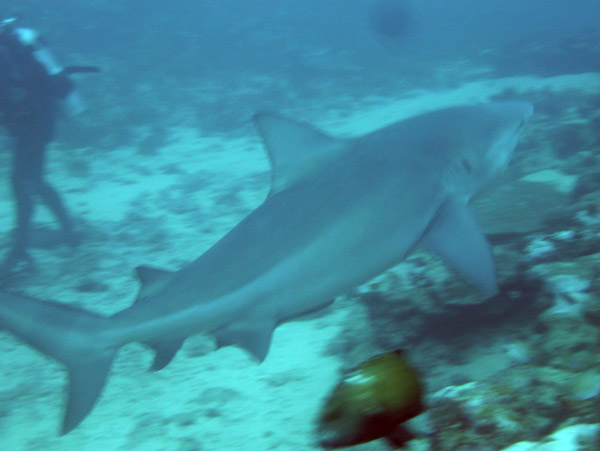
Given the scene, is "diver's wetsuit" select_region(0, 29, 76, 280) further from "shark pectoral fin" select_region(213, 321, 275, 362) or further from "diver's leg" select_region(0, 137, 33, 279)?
"shark pectoral fin" select_region(213, 321, 275, 362)

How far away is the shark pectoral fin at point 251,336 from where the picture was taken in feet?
9.77

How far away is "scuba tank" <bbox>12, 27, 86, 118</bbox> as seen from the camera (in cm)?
736

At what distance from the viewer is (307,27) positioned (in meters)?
37.2

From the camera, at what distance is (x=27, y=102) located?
745 cm

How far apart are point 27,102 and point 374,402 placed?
7.45m

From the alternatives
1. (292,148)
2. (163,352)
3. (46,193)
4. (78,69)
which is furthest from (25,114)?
(163,352)

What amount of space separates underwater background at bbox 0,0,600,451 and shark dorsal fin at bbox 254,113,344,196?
67.1 inches

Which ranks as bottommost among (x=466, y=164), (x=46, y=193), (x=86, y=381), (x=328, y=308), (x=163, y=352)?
(x=328, y=308)

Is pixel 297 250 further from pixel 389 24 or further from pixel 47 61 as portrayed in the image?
pixel 389 24

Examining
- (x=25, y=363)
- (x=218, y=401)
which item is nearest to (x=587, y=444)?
(x=218, y=401)

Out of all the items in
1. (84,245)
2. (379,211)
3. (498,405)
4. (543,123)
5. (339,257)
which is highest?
(379,211)

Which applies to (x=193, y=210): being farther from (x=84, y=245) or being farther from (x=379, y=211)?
(x=379, y=211)

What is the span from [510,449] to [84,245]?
8.34m

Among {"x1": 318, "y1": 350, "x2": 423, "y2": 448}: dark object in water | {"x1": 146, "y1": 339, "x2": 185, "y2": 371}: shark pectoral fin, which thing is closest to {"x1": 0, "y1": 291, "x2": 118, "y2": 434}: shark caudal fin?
{"x1": 146, "y1": 339, "x2": 185, "y2": 371}: shark pectoral fin
